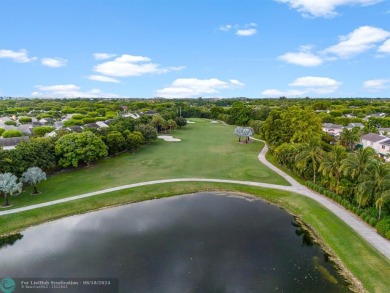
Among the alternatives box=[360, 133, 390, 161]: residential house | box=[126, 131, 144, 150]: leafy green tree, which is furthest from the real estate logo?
box=[360, 133, 390, 161]: residential house

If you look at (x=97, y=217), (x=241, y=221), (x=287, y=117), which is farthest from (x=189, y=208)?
(x=287, y=117)

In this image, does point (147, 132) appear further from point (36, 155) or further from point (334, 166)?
point (334, 166)

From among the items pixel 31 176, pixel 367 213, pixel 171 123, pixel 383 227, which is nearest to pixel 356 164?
Answer: pixel 367 213

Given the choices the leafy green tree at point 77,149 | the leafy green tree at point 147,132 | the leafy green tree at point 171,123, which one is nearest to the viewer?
the leafy green tree at point 77,149

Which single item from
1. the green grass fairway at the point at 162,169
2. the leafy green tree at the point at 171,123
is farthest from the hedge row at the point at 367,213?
the leafy green tree at the point at 171,123

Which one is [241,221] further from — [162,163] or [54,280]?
[162,163]

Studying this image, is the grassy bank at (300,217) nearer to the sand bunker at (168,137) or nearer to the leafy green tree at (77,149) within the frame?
the leafy green tree at (77,149)

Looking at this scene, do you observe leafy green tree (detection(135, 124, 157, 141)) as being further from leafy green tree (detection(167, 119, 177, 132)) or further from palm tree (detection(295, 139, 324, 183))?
palm tree (detection(295, 139, 324, 183))
